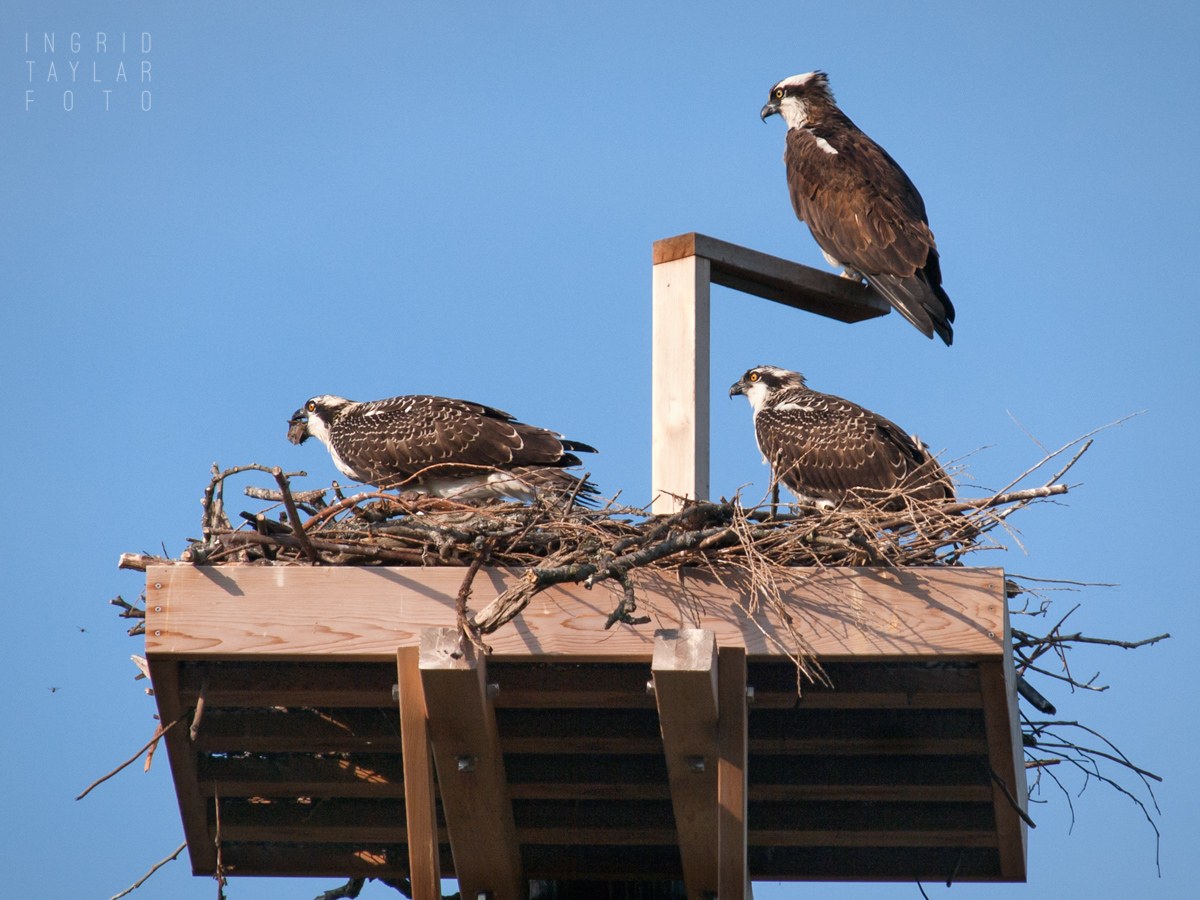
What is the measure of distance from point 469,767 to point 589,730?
597 millimetres

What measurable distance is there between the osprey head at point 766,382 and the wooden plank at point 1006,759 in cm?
294

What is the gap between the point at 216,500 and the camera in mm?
4945

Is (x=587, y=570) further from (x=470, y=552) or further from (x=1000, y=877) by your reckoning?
(x=1000, y=877)

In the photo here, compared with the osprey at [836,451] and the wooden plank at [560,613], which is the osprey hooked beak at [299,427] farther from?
the wooden plank at [560,613]

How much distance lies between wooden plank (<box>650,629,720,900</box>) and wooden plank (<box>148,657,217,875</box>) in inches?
66.1

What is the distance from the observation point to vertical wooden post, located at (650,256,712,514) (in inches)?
207

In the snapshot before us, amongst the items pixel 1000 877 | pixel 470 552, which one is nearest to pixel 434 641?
pixel 470 552

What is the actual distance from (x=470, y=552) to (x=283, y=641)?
0.68m

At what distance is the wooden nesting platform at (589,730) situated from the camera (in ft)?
14.1

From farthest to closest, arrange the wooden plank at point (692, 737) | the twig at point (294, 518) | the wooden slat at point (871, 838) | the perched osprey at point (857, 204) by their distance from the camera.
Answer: the perched osprey at point (857, 204) → the wooden slat at point (871, 838) → the twig at point (294, 518) → the wooden plank at point (692, 737)

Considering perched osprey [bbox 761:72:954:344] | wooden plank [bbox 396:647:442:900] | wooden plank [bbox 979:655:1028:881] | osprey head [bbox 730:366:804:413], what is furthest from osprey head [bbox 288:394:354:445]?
wooden plank [bbox 979:655:1028:881]

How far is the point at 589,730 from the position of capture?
500cm

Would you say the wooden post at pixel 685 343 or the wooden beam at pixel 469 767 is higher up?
the wooden post at pixel 685 343

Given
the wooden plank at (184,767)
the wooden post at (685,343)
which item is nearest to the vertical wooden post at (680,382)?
the wooden post at (685,343)
